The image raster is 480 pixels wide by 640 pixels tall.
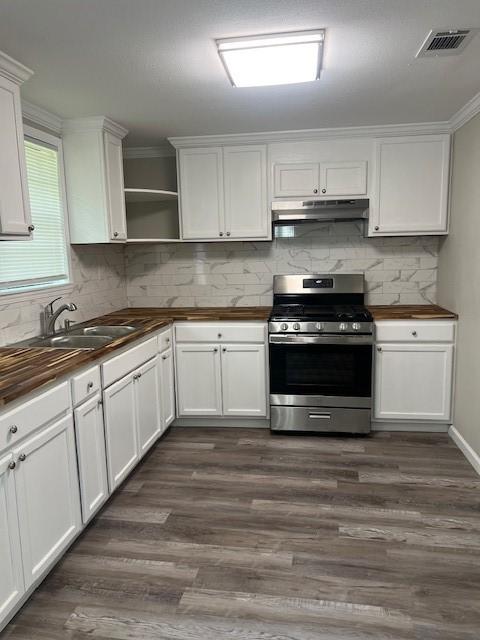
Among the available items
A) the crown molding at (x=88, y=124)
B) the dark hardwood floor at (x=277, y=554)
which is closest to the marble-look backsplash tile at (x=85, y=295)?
the crown molding at (x=88, y=124)

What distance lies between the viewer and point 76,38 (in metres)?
2.03

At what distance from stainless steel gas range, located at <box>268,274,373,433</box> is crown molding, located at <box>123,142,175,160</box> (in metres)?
1.70

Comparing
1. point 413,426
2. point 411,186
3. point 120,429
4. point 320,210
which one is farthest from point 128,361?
point 411,186

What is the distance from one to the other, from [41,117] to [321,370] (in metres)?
2.56

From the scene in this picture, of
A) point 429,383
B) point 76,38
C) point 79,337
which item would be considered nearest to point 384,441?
point 429,383

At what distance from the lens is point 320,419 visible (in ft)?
11.9

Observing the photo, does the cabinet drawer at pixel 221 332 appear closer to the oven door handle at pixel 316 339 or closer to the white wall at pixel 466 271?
the oven door handle at pixel 316 339

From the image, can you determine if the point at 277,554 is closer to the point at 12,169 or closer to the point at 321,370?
the point at 321,370

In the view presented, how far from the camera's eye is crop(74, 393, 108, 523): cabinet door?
233cm

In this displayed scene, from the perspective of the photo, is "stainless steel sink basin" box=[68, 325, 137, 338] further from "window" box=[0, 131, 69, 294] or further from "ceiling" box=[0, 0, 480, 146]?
"ceiling" box=[0, 0, 480, 146]

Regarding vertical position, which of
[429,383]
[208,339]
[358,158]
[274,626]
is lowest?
[274,626]

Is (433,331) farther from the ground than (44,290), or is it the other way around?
(44,290)

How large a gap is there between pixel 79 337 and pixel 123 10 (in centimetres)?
188

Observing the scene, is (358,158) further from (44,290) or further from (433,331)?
(44,290)
